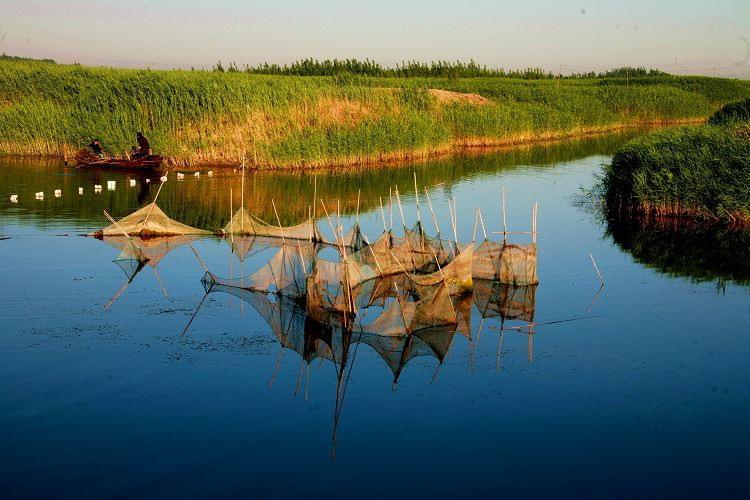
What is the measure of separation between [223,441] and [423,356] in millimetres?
4120

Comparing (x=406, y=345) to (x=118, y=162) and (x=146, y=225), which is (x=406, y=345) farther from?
(x=118, y=162)

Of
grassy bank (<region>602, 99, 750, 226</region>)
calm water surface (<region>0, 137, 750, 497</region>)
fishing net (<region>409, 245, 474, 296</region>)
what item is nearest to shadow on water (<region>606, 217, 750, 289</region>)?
calm water surface (<region>0, 137, 750, 497</region>)

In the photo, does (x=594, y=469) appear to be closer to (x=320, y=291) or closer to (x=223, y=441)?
(x=223, y=441)

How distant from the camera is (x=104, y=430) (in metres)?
10.1

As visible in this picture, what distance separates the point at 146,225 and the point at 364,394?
1107 centimetres

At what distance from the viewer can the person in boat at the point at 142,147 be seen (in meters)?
31.8

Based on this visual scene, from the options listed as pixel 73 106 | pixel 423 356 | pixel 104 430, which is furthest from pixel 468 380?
pixel 73 106

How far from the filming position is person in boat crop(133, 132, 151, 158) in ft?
104

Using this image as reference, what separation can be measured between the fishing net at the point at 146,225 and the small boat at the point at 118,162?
11.7 m

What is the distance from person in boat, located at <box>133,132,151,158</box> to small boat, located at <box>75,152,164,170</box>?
167 millimetres

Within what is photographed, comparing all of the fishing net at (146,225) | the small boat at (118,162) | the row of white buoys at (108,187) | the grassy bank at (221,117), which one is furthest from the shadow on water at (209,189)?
the fishing net at (146,225)

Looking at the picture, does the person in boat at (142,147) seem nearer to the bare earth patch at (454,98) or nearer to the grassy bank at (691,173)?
the grassy bank at (691,173)

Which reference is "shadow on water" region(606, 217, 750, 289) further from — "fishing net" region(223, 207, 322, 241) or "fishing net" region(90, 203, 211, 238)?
"fishing net" region(90, 203, 211, 238)

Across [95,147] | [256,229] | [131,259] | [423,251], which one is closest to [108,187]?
[95,147]
